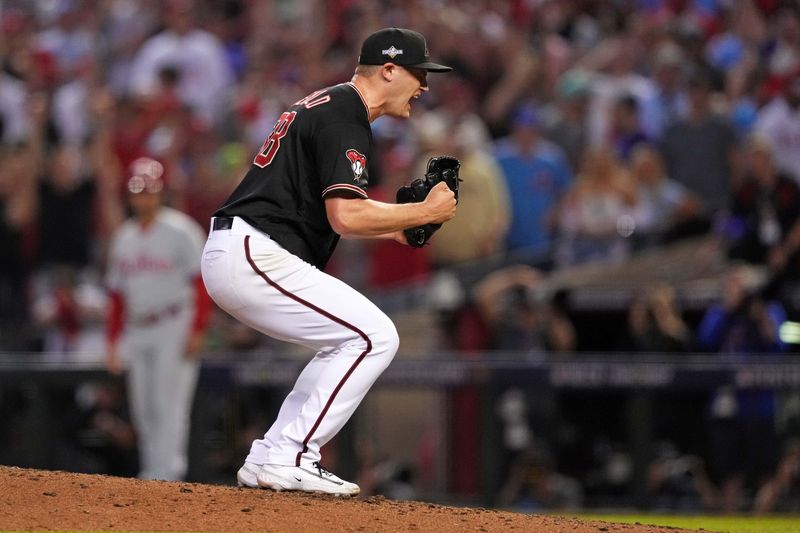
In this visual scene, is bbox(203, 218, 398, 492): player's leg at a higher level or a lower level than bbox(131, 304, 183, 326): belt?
higher

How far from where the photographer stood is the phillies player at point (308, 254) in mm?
5348

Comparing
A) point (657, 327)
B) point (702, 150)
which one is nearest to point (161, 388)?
point (657, 327)

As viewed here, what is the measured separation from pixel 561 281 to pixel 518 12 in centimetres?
379

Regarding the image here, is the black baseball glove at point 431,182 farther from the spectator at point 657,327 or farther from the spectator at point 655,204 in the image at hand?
the spectator at point 655,204

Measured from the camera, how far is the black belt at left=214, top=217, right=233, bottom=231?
5482 millimetres

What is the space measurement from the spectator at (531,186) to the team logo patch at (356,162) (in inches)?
248

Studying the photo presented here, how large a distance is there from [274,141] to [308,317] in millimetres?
689

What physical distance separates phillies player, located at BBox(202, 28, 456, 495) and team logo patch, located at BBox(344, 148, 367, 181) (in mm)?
11

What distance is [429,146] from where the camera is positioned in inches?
430

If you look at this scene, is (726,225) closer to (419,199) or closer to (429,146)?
(429,146)

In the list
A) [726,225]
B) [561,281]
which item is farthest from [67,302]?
[726,225]

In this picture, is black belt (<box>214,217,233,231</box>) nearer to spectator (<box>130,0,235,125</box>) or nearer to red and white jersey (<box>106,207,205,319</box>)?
red and white jersey (<box>106,207,205,319</box>)

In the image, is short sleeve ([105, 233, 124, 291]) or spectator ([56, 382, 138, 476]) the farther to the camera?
spectator ([56, 382, 138, 476])

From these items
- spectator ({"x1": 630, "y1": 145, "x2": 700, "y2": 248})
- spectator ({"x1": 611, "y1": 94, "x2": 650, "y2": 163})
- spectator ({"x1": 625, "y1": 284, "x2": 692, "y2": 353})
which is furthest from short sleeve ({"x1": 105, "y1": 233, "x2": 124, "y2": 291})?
spectator ({"x1": 611, "y1": 94, "x2": 650, "y2": 163})
